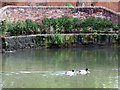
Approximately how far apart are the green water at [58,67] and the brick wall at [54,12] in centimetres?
431

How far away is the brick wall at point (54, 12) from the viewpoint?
29281 mm

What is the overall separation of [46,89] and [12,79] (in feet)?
6.34

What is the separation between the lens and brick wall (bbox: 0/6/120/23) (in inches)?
1153

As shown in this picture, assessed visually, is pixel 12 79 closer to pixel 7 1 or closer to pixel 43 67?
pixel 43 67

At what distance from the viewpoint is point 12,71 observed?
64.8ft

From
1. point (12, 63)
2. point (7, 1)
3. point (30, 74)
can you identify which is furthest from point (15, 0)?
point (30, 74)

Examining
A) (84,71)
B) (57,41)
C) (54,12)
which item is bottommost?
(57,41)

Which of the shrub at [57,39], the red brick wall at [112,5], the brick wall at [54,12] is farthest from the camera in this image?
the red brick wall at [112,5]

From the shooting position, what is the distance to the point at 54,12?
97.5 ft

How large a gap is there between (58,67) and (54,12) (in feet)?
31.4

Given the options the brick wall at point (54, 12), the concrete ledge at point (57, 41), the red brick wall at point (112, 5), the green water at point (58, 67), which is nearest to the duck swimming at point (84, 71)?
the green water at point (58, 67)

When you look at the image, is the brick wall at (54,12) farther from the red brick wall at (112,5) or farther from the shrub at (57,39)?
the shrub at (57,39)

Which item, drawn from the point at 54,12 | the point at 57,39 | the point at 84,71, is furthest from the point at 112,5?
the point at 84,71

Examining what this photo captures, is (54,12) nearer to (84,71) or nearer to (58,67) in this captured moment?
(58,67)
